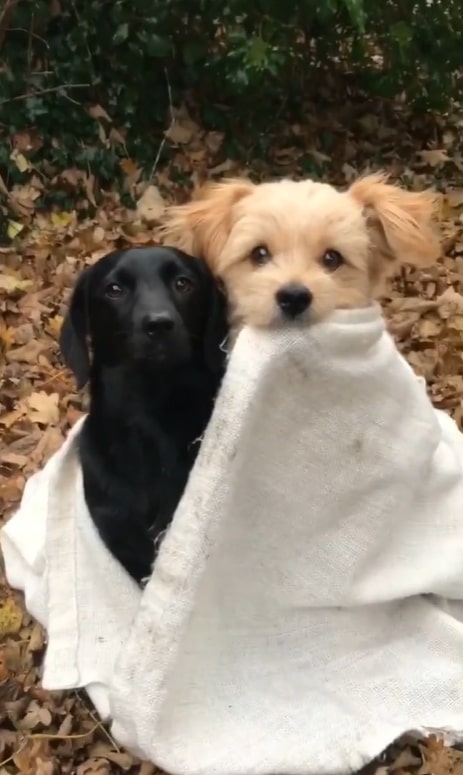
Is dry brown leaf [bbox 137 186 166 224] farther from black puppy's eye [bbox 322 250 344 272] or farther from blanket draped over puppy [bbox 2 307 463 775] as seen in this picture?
black puppy's eye [bbox 322 250 344 272]

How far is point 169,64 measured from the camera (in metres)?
3.53

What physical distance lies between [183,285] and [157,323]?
124 mm

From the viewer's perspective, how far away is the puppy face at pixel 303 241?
5.34ft

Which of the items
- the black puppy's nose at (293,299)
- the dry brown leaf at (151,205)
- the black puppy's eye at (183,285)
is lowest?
the dry brown leaf at (151,205)

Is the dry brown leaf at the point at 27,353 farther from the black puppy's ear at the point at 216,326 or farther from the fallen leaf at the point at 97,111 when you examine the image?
the black puppy's ear at the point at 216,326

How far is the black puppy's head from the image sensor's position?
171 cm

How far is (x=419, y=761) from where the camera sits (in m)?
1.90

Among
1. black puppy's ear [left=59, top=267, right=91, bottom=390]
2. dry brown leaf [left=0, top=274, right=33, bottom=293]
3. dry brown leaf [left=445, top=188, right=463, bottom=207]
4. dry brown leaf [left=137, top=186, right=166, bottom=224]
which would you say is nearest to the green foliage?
dry brown leaf [left=137, top=186, right=166, bottom=224]

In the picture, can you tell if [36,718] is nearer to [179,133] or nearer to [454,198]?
[179,133]

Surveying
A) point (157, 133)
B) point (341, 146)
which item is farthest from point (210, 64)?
point (341, 146)

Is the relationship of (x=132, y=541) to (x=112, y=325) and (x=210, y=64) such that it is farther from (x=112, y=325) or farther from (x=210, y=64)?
(x=210, y=64)

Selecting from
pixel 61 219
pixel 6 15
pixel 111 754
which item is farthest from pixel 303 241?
pixel 61 219

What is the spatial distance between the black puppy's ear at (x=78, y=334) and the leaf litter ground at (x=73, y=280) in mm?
694

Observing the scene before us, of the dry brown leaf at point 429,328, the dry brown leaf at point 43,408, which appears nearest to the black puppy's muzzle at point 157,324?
the dry brown leaf at point 43,408
